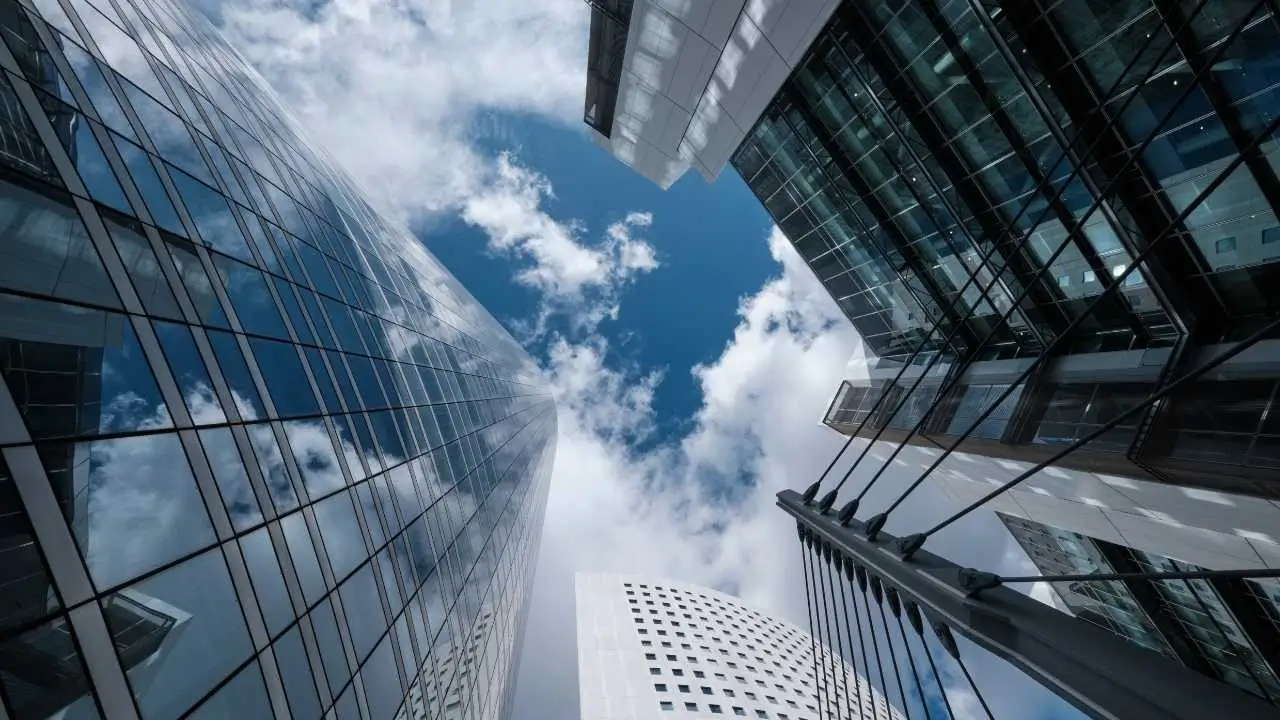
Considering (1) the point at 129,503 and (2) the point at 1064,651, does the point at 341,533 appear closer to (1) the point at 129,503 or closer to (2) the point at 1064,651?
(1) the point at 129,503

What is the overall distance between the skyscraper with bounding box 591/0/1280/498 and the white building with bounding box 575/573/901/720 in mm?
25220

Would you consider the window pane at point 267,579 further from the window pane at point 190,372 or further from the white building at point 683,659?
the white building at point 683,659

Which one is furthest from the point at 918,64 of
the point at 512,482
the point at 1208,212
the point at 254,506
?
the point at 512,482

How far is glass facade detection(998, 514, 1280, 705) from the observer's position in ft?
78.1

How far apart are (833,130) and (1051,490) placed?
829 inches

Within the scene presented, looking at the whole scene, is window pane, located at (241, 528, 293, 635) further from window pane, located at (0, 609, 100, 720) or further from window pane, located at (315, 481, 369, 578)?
window pane, located at (0, 609, 100, 720)

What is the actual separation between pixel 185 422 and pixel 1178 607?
41.1 metres

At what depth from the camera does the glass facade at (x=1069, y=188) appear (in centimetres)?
1652

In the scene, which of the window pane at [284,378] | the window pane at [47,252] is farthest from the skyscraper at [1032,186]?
the window pane at [284,378]

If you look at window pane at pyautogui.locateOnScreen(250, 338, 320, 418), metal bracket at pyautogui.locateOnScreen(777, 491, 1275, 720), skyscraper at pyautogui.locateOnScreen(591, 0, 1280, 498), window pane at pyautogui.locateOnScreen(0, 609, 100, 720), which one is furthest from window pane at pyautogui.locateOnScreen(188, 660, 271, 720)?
skyscraper at pyautogui.locateOnScreen(591, 0, 1280, 498)

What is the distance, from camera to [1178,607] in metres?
27.9

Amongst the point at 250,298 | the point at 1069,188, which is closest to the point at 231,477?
the point at 250,298

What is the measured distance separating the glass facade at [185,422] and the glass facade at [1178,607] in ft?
81.8

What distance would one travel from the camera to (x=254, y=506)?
9.54m
